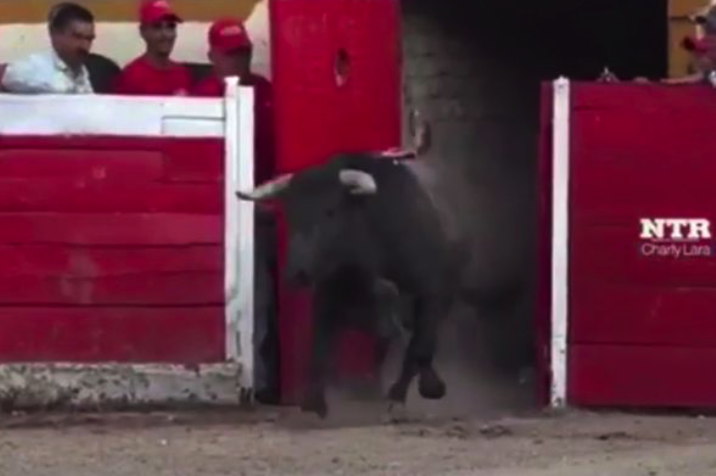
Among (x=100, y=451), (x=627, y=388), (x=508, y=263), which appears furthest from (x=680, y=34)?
(x=100, y=451)

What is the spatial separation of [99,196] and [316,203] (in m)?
0.94

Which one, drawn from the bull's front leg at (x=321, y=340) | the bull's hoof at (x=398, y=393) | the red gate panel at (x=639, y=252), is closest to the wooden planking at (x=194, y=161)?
the bull's front leg at (x=321, y=340)

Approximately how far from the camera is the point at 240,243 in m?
10.5

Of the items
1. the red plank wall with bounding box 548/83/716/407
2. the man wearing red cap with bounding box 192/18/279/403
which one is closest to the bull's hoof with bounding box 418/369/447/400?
the red plank wall with bounding box 548/83/716/407

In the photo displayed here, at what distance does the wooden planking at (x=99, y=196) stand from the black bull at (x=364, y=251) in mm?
245

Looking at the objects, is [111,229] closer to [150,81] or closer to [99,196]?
[99,196]

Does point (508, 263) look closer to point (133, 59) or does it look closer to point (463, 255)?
point (463, 255)

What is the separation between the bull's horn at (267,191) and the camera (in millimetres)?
10195

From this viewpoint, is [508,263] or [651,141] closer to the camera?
[651,141]

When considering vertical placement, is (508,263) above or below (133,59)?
below

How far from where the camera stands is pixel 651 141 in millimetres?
10195

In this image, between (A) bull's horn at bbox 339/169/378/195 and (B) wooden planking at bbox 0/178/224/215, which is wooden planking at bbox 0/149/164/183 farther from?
(A) bull's horn at bbox 339/169/378/195

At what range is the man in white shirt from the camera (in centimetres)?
1038

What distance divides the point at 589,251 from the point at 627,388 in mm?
600
